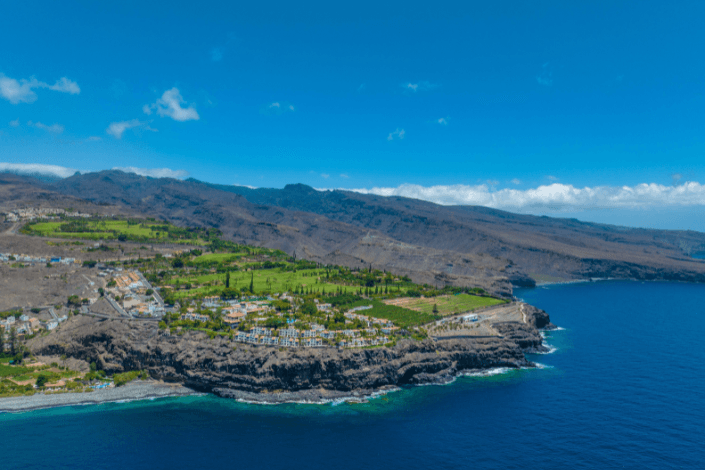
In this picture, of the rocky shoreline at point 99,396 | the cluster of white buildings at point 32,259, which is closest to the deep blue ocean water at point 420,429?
the rocky shoreline at point 99,396

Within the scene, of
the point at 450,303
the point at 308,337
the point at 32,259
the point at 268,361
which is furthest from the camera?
the point at 32,259

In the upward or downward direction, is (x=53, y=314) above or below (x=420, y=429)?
above

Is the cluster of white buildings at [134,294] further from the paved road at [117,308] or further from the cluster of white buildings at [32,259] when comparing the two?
the cluster of white buildings at [32,259]

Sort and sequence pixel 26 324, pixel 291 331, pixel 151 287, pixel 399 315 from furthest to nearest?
pixel 151 287 → pixel 399 315 → pixel 26 324 → pixel 291 331

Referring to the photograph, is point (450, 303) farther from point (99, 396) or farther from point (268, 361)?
point (99, 396)

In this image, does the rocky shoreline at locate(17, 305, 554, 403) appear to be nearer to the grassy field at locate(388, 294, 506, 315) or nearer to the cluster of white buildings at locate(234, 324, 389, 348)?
the cluster of white buildings at locate(234, 324, 389, 348)

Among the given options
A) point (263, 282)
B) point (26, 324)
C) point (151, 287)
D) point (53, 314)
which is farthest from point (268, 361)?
point (53, 314)
